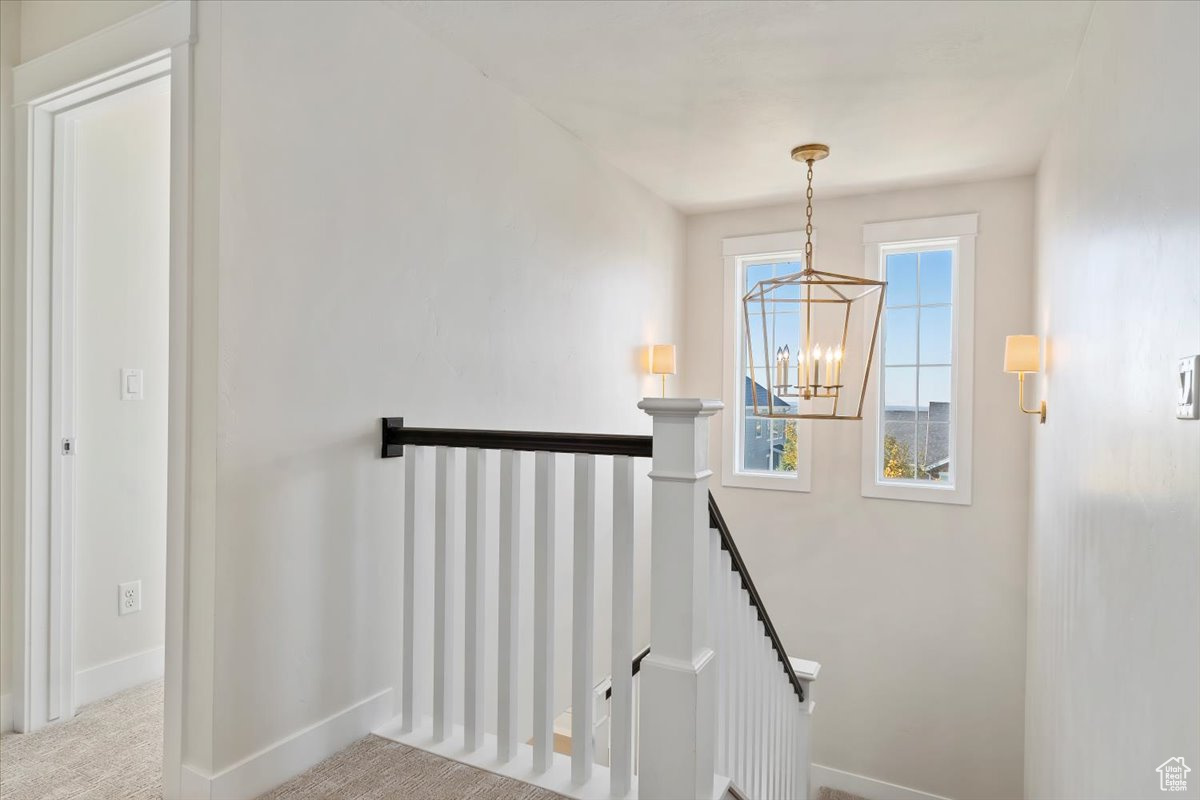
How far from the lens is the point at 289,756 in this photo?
1967 mm

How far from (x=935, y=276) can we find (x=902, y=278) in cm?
19

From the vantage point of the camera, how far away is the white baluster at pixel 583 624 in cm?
191

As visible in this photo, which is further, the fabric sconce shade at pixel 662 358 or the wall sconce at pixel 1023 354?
the fabric sconce shade at pixel 662 358

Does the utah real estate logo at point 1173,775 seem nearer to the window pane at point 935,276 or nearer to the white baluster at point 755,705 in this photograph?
the white baluster at point 755,705

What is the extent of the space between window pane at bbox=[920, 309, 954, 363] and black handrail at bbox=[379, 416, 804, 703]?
8.71 feet

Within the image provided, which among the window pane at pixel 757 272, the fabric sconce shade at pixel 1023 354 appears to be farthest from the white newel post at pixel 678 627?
the window pane at pixel 757 272

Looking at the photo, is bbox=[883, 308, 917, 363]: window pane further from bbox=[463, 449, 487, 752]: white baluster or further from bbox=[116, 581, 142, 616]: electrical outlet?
bbox=[116, 581, 142, 616]: electrical outlet

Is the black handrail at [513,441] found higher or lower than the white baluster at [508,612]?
higher

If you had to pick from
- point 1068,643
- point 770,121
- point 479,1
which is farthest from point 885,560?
point 479,1

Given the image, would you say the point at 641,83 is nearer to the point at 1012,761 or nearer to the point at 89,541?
the point at 89,541

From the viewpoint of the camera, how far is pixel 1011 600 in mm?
4160

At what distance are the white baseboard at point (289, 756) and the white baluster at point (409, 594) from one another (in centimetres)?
10

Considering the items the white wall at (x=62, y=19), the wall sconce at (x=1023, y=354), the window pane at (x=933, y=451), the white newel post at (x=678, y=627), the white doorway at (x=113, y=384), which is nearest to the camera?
the white newel post at (x=678, y=627)

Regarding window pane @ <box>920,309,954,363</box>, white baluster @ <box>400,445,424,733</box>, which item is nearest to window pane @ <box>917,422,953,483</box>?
window pane @ <box>920,309,954,363</box>
